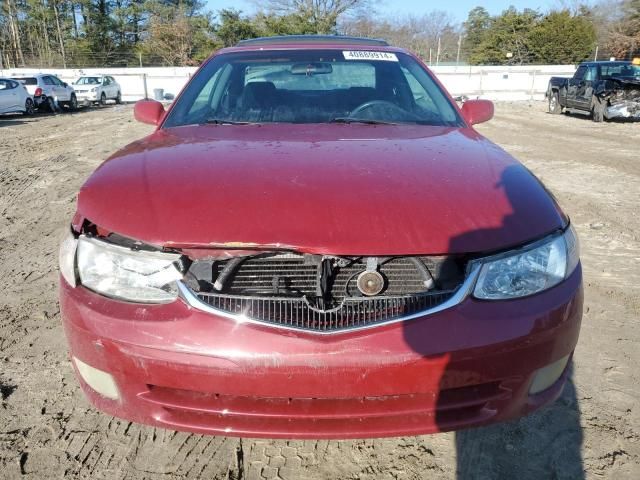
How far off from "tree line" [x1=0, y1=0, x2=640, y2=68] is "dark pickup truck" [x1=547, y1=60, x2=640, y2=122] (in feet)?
77.4

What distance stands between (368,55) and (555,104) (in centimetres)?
1660

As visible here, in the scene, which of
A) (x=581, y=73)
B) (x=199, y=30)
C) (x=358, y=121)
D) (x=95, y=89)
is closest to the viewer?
(x=358, y=121)

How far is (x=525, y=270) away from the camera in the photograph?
65.4 inches

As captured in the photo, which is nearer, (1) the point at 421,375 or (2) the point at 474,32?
(1) the point at 421,375

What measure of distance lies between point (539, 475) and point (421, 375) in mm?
766

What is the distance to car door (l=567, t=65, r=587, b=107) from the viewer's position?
15.4 m

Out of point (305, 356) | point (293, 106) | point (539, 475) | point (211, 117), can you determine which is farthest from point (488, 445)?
point (211, 117)

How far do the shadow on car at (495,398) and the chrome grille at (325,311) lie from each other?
0.08 metres

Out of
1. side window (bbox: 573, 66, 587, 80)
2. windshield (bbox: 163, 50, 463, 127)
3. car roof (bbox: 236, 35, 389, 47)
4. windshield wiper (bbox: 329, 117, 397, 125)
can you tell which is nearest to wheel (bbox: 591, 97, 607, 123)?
side window (bbox: 573, 66, 587, 80)

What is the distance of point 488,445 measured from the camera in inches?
80.8

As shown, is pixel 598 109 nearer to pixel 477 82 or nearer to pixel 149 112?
pixel 477 82

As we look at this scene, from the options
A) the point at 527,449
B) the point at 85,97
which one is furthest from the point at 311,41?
the point at 85,97

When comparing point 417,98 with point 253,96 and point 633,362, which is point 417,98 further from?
point 633,362

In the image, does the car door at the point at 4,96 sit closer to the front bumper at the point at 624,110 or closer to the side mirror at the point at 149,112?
the side mirror at the point at 149,112
